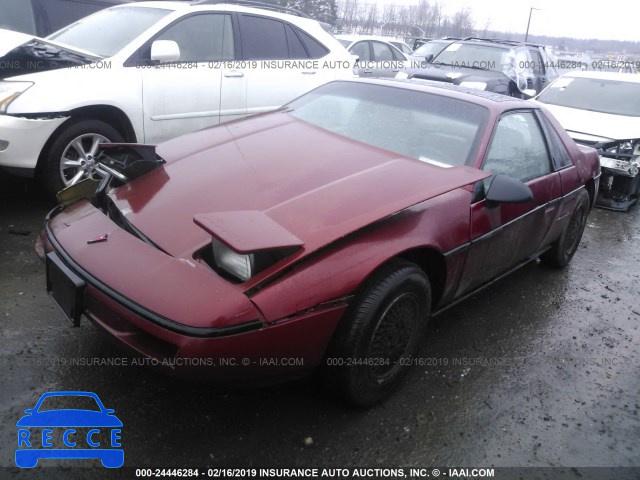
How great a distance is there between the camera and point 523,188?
269 cm

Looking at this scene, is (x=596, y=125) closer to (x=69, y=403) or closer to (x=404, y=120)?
(x=404, y=120)

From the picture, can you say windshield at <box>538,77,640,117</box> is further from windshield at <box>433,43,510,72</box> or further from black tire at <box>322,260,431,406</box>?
black tire at <box>322,260,431,406</box>

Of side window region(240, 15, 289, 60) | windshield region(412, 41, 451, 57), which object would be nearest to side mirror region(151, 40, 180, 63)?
side window region(240, 15, 289, 60)

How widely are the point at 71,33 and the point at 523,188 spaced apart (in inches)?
181

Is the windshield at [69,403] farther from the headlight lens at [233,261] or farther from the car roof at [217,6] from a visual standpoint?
the car roof at [217,6]

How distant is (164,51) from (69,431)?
3303 mm

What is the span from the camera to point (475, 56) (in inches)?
392

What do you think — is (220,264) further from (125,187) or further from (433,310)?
(433,310)

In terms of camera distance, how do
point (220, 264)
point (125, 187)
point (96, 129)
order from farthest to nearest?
1. point (96, 129)
2. point (125, 187)
3. point (220, 264)

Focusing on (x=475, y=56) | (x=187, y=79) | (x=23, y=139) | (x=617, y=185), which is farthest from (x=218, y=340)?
(x=475, y=56)

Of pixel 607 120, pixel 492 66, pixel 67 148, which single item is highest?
pixel 492 66

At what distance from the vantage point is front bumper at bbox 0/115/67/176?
3717mm

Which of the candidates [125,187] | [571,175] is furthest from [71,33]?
[571,175]

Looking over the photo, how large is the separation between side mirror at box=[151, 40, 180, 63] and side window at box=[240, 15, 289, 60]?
1.09 m
